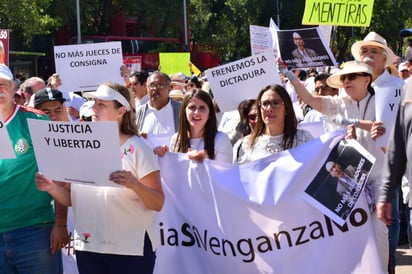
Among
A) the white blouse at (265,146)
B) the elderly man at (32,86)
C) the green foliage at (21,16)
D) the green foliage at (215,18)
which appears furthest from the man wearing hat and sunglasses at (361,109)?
the green foliage at (215,18)

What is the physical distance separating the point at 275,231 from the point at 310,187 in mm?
396

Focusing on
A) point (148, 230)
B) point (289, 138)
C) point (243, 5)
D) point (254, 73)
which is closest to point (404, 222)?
point (254, 73)

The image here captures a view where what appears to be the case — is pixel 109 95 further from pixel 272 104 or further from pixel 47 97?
pixel 272 104

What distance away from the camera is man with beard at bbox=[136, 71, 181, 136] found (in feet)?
25.9

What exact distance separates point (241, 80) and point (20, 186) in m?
3.57

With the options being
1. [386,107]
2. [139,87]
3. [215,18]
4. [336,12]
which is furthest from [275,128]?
[215,18]

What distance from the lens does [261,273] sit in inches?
215

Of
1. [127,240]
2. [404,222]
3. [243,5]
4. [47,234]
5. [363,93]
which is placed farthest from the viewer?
[243,5]

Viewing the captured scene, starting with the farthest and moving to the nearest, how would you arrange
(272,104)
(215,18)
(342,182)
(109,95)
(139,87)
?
(215,18) < (139,87) < (272,104) < (342,182) < (109,95)

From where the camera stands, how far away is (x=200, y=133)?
19.0ft

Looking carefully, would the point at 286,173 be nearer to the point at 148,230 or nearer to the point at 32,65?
the point at 148,230

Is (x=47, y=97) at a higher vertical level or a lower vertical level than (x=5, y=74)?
lower

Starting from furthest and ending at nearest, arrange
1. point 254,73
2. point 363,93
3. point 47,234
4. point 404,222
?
point 404,222 < point 254,73 < point 363,93 < point 47,234

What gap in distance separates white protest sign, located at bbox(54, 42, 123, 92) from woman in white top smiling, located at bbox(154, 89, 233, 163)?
3.40 metres
